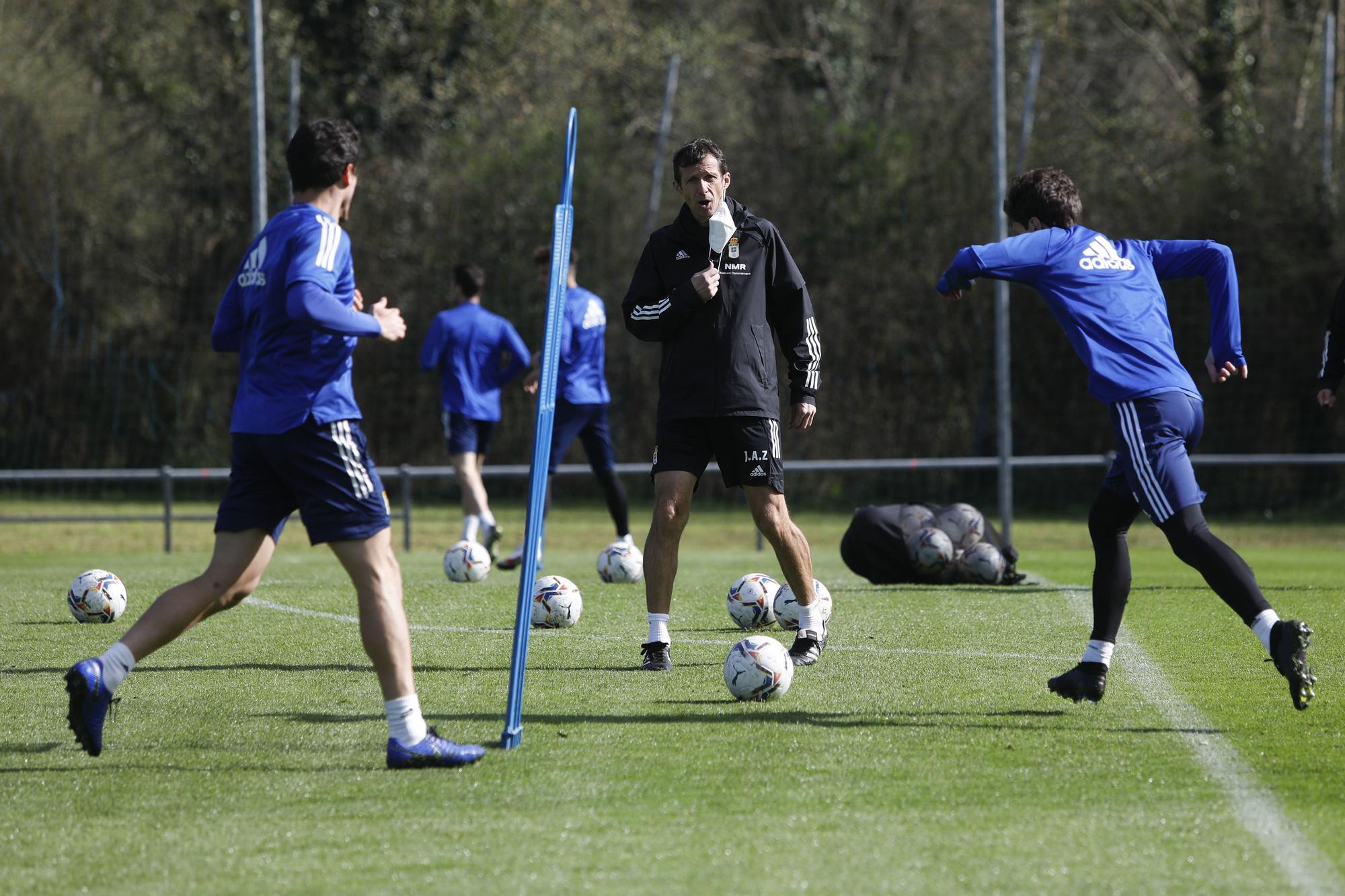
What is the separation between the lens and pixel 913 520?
9773 mm

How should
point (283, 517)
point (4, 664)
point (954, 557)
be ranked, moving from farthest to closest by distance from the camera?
point (954, 557) → point (4, 664) → point (283, 517)

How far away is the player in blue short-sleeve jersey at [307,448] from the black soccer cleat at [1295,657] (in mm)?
2515

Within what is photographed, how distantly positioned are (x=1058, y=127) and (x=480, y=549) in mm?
11216

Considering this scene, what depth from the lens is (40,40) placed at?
78.1ft

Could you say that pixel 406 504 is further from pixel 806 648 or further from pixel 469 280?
pixel 806 648

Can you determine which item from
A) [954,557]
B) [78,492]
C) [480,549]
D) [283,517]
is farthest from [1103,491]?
[78,492]

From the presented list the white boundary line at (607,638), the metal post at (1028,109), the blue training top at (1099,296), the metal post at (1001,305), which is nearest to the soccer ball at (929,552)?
the white boundary line at (607,638)

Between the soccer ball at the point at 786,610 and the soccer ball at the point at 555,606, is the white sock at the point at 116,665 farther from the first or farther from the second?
the soccer ball at the point at 786,610

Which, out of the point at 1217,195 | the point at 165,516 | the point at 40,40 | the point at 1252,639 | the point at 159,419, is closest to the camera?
the point at 1252,639

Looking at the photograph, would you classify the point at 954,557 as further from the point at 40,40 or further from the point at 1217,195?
the point at 40,40

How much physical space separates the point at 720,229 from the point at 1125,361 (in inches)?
67.2

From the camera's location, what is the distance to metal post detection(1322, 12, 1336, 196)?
56.3ft

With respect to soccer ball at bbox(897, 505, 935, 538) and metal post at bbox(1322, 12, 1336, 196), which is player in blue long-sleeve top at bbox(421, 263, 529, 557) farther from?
metal post at bbox(1322, 12, 1336, 196)

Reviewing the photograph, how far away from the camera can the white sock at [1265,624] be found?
15.9ft
